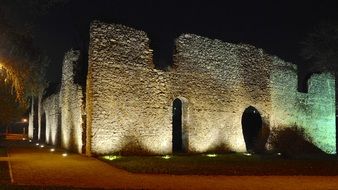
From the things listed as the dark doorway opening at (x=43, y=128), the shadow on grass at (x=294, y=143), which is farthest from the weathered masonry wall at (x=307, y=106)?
the dark doorway opening at (x=43, y=128)

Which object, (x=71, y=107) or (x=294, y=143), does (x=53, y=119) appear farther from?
(x=294, y=143)

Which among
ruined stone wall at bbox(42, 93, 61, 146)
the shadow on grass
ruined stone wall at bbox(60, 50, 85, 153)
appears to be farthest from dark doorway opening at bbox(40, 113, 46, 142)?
the shadow on grass

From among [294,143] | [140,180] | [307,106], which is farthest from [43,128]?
[140,180]

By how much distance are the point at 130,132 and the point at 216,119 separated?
15.2 ft

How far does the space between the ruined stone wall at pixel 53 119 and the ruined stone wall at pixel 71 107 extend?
67.3 inches

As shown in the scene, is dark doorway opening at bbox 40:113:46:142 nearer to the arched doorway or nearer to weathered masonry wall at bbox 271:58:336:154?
the arched doorway

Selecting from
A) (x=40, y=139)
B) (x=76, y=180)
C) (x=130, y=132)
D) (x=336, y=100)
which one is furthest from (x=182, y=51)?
(x=40, y=139)

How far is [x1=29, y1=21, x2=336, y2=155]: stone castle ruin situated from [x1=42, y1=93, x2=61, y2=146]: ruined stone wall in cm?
18

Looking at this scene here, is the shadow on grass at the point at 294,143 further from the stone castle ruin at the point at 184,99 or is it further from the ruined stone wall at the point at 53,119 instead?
the ruined stone wall at the point at 53,119

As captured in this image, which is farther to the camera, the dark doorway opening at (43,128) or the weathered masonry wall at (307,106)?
the dark doorway opening at (43,128)

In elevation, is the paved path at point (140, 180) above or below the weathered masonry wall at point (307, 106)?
below

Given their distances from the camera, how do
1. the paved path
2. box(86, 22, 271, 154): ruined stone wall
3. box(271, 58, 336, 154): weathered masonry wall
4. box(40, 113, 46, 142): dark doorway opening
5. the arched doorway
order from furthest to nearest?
box(40, 113, 46, 142): dark doorway opening → the arched doorway → box(271, 58, 336, 154): weathered masonry wall → box(86, 22, 271, 154): ruined stone wall → the paved path

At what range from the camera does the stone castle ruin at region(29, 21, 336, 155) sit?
17.1 m

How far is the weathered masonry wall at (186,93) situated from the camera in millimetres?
17016
